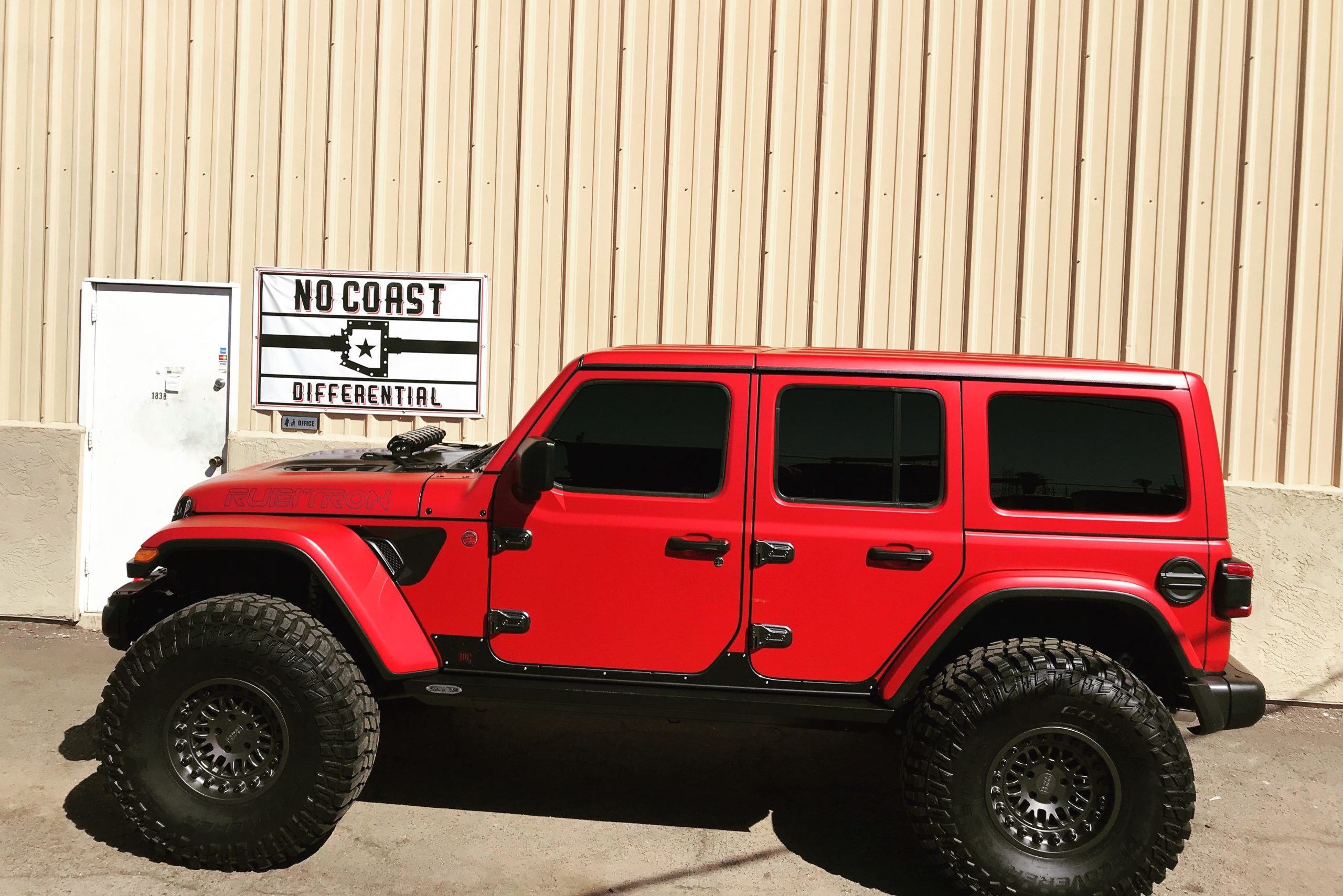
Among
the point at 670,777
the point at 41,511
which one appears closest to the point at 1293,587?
the point at 670,777

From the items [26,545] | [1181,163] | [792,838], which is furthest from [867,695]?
[26,545]

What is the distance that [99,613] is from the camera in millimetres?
7070

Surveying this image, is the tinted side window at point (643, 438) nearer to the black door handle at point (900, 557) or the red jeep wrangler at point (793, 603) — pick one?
the red jeep wrangler at point (793, 603)

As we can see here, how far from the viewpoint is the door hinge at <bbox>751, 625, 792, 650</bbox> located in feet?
12.4

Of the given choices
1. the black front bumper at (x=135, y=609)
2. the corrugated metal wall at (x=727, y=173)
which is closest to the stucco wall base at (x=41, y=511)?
the corrugated metal wall at (x=727, y=173)

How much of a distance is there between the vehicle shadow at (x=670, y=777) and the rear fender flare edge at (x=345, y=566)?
3.09ft

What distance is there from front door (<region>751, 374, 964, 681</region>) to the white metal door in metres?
4.83

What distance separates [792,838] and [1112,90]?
518 centimetres

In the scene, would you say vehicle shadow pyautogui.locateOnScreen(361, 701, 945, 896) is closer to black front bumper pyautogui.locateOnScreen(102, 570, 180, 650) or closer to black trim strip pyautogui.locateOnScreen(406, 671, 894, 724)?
black trim strip pyautogui.locateOnScreen(406, 671, 894, 724)

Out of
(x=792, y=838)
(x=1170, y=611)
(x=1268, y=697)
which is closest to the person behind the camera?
(x=1170, y=611)

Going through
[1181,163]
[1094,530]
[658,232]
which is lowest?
[1094,530]

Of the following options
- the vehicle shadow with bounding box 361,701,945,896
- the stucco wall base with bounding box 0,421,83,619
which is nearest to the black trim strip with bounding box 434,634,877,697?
the vehicle shadow with bounding box 361,701,945,896

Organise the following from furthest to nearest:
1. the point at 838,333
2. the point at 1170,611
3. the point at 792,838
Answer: the point at 838,333 < the point at 792,838 < the point at 1170,611

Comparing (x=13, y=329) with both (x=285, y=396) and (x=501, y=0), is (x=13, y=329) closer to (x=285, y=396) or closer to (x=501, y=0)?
(x=285, y=396)
